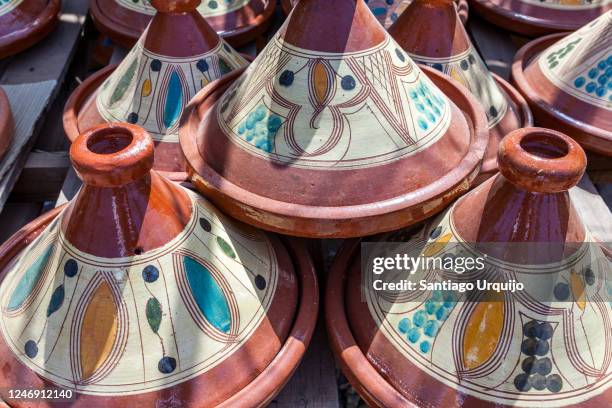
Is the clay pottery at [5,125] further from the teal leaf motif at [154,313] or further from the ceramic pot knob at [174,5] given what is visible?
the teal leaf motif at [154,313]

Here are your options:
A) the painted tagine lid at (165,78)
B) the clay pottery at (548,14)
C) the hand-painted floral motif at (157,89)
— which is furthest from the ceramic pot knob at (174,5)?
the clay pottery at (548,14)

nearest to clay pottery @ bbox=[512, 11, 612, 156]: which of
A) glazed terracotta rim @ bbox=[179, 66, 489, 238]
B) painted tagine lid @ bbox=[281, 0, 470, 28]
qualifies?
painted tagine lid @ bbox=[281, 0, 470, 28]

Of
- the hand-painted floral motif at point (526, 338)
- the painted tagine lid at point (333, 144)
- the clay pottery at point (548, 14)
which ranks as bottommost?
the hand-painted floral motif at point (526, 338)

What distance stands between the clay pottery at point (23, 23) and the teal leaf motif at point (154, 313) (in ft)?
5.05

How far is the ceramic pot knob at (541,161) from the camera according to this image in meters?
1.04

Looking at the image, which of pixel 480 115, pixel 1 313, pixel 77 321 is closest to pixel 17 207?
pixel 1 313

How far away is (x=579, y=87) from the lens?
6.11 feet

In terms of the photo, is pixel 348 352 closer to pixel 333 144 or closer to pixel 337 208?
pixel 337 208

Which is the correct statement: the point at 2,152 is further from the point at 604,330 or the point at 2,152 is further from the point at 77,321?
the point at 604,330

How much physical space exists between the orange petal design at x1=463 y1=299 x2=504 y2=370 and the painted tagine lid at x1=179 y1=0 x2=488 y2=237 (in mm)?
244

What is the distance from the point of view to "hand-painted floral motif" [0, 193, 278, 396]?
1112 millimetres

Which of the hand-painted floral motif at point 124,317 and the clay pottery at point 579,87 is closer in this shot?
the hand-painted floral motif at point 124,317

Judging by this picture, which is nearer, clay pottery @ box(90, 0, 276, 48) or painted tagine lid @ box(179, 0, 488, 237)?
painted tagine lid @ box(179, 0, 488, 237)

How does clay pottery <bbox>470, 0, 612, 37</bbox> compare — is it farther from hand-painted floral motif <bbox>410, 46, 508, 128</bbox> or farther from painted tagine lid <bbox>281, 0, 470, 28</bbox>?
hand-painted floral motif <bbox>410, 46, 508, 128</bbox>
